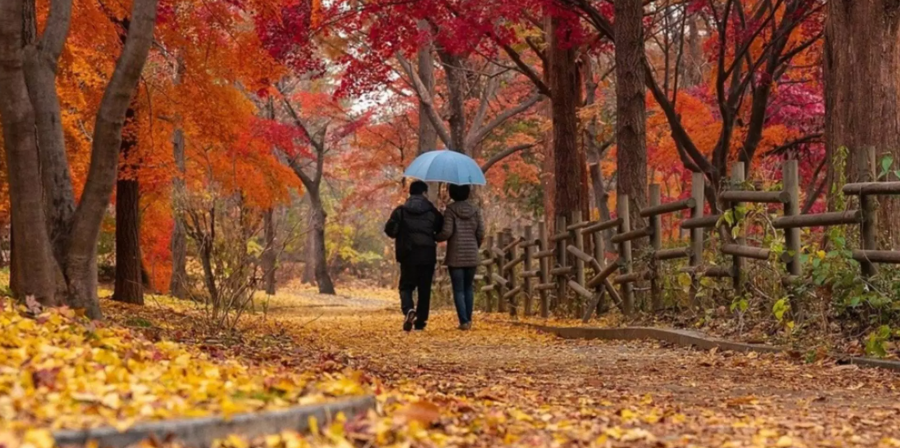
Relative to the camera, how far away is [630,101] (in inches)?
475

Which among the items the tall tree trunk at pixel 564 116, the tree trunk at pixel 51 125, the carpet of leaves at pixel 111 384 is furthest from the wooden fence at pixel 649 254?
the tree trunk at pixel 51 125

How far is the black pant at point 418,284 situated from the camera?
1164 centimetres

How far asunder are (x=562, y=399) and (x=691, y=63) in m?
18.5

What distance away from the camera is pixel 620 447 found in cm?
380

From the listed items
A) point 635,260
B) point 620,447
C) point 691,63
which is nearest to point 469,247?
point 635,260

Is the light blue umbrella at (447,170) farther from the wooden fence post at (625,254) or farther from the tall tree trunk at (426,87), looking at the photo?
the tall tree trunk at (426,87)

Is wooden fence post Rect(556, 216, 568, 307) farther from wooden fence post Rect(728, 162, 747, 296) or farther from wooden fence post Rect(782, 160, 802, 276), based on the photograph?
wooden fence post Rect(782, 160, 802, 276)

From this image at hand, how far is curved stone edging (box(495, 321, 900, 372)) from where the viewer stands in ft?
22.6

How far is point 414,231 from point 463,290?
0.99 meters

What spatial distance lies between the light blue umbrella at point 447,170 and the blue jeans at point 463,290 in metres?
1.05

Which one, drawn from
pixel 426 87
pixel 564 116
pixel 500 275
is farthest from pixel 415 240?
pixel 426 87

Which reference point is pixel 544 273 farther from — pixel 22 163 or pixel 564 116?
pixel 22 163

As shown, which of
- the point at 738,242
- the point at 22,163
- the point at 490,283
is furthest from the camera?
the point at 490,283

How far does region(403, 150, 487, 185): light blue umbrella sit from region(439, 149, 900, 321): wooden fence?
1446mm
